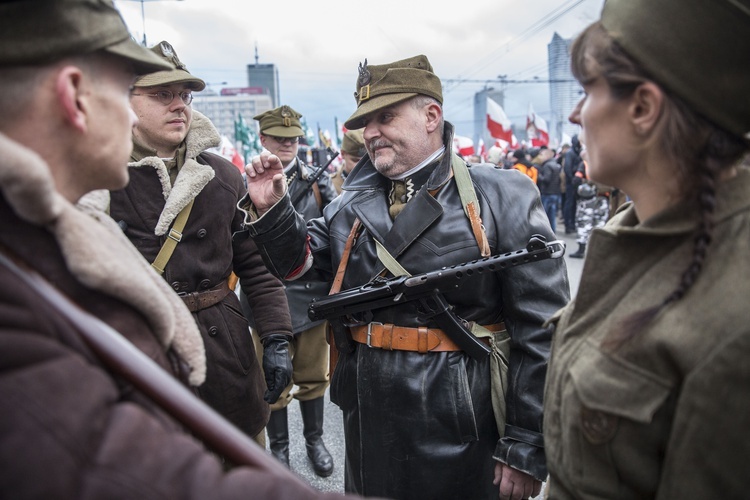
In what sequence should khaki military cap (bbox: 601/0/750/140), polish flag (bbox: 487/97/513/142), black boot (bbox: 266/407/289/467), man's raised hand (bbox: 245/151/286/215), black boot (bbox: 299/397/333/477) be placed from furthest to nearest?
polish flag (bbox: 487/97/513/142), black boot (bbox: 266/407/289/467), black boot (bbox: 299/397/333/477), man's raised hand (bbox: 245/151/286/215), khaki military cap (bbox: 601/0/750/140)

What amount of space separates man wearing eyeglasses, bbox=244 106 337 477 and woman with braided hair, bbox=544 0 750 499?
295 cm

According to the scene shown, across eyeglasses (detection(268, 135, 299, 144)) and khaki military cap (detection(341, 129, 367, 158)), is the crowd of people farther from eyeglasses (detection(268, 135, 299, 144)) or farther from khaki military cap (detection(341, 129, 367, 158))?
khaki military cap (detection(341, 129, 367, 158))

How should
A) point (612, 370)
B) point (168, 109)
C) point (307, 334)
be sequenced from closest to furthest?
point (612, 370), point (168, 109), point (307, 334)

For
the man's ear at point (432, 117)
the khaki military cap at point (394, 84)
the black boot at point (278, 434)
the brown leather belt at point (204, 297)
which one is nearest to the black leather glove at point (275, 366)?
the brown leather belt at point (204, 297)

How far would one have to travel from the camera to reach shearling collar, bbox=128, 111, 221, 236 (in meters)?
2.33

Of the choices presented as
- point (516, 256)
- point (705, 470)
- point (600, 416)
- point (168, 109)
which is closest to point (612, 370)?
point (600, 416)

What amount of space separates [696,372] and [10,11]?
1.36 m

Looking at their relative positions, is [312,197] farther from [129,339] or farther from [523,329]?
[129,339]

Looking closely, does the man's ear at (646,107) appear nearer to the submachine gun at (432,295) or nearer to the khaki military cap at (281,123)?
the submachine gun at (432,295)

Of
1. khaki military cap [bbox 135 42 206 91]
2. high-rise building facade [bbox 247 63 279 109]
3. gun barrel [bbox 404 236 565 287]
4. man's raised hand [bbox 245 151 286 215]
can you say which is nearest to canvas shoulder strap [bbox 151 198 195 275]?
man's raised hand [bbox 245 151 286 215]

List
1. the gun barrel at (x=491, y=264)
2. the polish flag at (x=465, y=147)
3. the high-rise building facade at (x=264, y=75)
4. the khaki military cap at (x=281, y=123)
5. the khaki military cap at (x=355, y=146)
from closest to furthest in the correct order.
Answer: the gun barrel at (x=491, y=264) < the khaki military cap at (x=281, y=123) < the khaki military cap at (x=355, y=146) < the polish flag at (x=465, y=147) < the high-rise building facade at (x=264, y=75)

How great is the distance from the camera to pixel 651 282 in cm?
115

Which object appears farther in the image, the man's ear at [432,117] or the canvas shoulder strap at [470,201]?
the man's ear at [432,117]

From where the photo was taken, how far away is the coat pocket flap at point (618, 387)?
1068 mm
